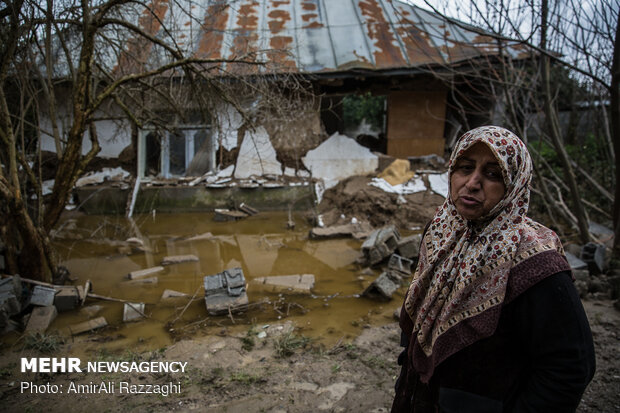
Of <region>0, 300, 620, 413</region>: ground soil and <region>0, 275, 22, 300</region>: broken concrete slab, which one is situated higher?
<region>0, 275, 22, 300</region>: broken concrete slab

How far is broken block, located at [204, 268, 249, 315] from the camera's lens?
14.7ft

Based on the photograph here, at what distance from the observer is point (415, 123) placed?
1061 centimetres

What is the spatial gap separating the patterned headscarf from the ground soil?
1724 mm

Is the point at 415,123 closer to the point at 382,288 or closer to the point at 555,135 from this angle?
the point at 555,135

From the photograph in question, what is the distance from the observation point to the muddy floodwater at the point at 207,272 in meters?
4.25

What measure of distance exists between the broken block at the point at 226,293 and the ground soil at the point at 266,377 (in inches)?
18.9

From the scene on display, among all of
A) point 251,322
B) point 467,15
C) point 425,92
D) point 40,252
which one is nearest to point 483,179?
point 251,322

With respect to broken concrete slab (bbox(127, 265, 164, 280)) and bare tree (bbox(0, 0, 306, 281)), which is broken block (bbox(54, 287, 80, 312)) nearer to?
bare tree (bbox(0, 0, 306, 281))

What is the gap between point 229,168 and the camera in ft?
34.4

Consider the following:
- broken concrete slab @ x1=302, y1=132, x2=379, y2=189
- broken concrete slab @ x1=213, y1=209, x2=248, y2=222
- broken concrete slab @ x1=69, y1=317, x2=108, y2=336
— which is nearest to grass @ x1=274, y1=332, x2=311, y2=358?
broken concrete slab @ x1=69, y1=317, x2=108, y2=336

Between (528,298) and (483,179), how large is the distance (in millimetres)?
410

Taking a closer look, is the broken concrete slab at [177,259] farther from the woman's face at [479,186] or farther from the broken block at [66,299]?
the woman's face at [479,186]

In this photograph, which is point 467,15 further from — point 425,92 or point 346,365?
A: point 425,92
